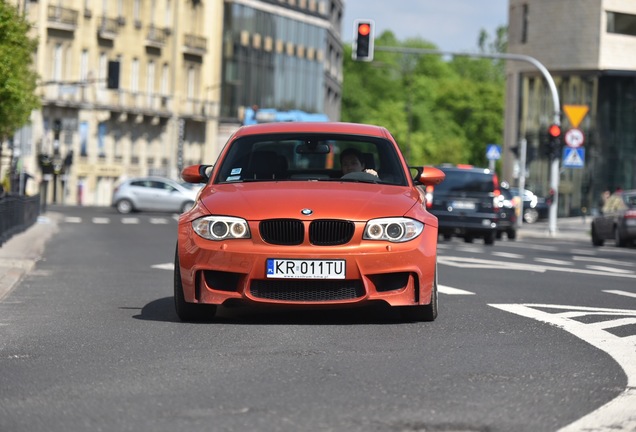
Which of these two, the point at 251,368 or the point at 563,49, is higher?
the point at 563,49

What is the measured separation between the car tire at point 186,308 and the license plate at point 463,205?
23.8m

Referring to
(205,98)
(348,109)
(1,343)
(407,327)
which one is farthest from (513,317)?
(348,109)

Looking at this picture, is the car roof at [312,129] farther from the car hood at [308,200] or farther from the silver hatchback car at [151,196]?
the silver hatchback car at [151,196]

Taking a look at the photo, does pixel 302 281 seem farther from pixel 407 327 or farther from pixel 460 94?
pixel 460 94

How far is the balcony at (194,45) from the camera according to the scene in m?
98.7

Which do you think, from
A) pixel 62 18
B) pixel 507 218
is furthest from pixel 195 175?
pixel 62 18

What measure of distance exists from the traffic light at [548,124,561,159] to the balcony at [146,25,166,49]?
5198cm

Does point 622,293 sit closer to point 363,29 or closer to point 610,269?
point 610,269

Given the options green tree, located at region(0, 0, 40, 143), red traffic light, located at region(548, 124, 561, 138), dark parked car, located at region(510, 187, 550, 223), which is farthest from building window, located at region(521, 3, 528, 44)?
green tree, located at region(0, 0, 40, 143)

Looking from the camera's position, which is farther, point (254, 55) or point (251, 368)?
point (254, 55)

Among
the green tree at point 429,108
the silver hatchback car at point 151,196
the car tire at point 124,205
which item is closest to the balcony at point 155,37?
the silver hatchback car at point 151,196

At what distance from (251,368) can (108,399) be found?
1.35 meters

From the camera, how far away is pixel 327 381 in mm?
8148

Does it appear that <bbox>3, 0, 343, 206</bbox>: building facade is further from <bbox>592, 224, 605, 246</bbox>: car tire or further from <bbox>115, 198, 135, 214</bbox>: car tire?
<bbox>592, 224, 605, 246</bbox>: car tire
